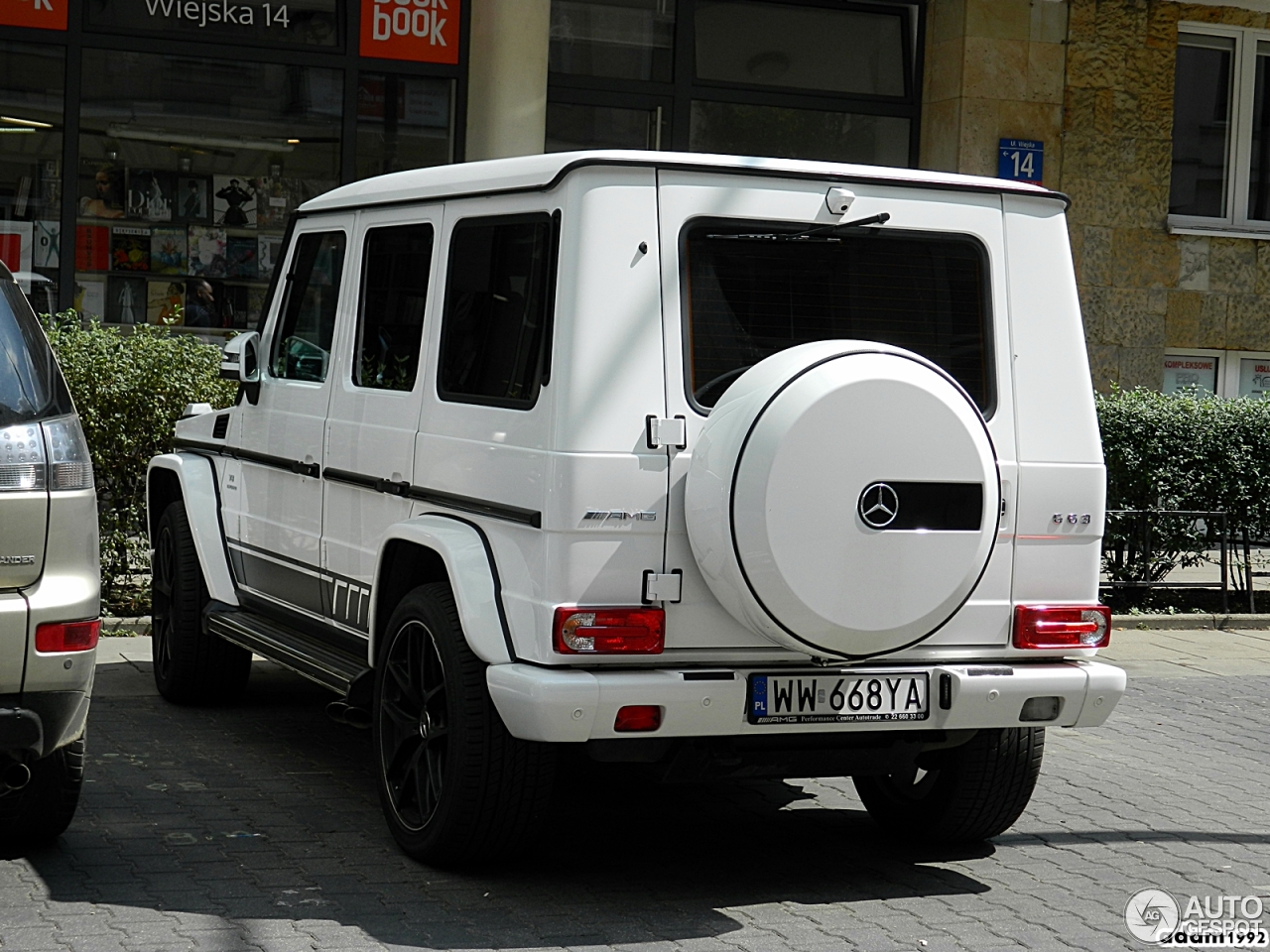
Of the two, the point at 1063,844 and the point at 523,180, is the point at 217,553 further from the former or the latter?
the point at 1063,844

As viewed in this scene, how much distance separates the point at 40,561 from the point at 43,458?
279 millimetres

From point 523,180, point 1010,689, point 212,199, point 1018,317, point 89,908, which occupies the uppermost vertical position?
point 212,199

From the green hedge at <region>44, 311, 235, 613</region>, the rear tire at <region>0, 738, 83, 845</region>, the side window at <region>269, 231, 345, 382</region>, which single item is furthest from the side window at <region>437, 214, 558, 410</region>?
the green hedge at <region>44, 311, 235, 613</region>

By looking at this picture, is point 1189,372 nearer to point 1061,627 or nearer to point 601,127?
point 601,127

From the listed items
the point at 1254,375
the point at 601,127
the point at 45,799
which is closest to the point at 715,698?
the point at 45,799

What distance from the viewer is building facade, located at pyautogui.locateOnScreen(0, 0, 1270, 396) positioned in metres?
13.0

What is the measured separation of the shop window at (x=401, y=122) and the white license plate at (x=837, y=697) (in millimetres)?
9444

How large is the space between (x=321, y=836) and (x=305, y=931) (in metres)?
0.95

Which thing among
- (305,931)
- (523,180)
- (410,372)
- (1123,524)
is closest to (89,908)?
(305,931)

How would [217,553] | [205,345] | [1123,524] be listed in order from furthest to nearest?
[1123,524] → [205,345] → [217,553]

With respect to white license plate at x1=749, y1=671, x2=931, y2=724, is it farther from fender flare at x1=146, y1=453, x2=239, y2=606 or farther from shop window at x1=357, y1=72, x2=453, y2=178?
shop window at x1=357, y1=72, x2=453, y2=178

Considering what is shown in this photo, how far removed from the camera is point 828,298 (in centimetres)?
505

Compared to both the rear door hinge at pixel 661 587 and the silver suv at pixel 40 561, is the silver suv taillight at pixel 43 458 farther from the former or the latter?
the rear door hinge at pixel 661 587

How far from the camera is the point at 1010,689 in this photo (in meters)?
4.96
